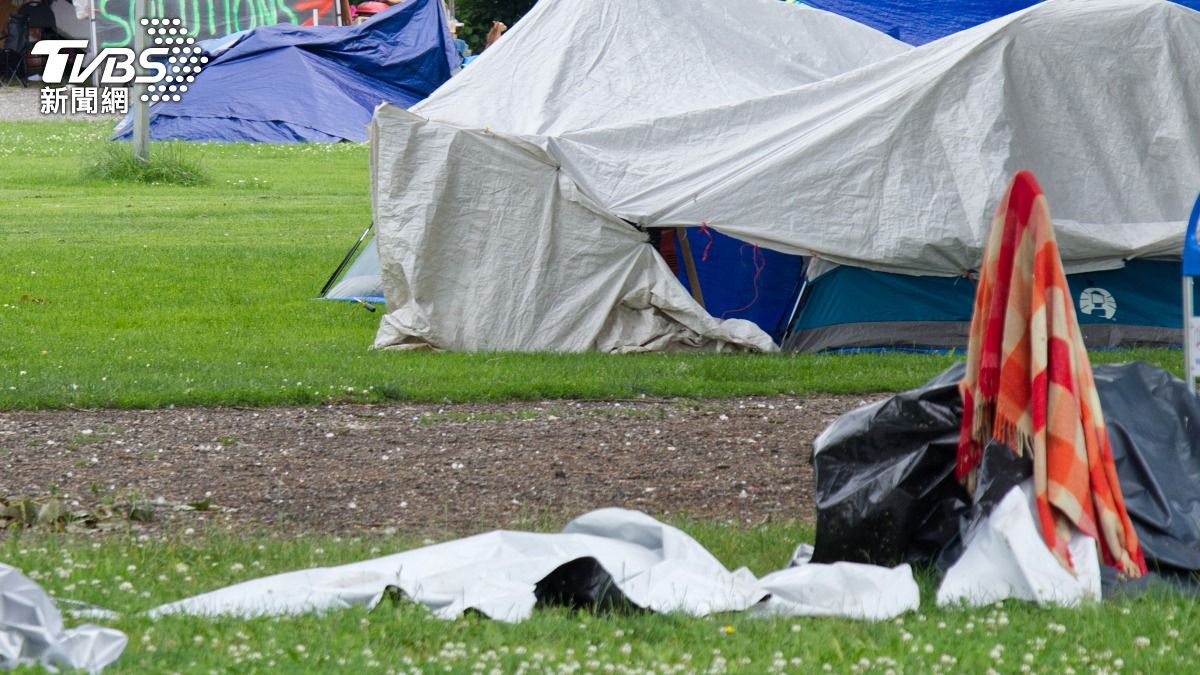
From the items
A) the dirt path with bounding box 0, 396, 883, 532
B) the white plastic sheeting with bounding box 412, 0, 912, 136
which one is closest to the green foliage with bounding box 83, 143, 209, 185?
the white plastic sheeting with bounding box 412, 0, 912, 136

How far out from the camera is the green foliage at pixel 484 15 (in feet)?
153

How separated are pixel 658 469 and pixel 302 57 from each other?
72.1 feet

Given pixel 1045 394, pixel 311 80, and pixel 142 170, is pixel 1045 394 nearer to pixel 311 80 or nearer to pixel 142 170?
pixel 142 170

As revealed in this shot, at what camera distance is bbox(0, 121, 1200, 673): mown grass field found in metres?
4.25

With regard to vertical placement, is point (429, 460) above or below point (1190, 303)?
below

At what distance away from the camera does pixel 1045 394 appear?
488cm

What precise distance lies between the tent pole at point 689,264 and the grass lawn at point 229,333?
0.96 metres

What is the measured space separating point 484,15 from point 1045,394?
43.6 m

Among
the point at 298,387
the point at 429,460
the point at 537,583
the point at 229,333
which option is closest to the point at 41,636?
the point at 537,583

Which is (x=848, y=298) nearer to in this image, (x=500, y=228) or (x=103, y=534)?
(x=500, y=228)

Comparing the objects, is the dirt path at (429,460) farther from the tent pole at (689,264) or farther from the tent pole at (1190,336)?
the tent pole at (689,264)

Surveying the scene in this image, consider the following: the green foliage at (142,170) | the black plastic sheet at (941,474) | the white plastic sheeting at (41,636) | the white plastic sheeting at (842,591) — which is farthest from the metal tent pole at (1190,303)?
the green foliage at (142,170)

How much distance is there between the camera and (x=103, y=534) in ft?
19.2

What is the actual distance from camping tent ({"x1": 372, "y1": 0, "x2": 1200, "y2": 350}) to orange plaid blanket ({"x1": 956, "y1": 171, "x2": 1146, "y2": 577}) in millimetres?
4888
